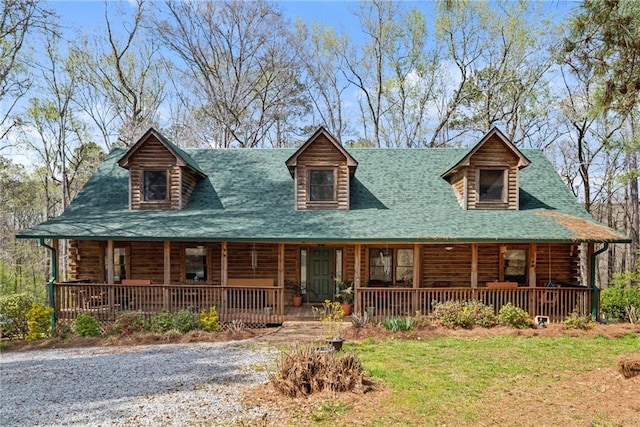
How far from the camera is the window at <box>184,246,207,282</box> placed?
14.5m

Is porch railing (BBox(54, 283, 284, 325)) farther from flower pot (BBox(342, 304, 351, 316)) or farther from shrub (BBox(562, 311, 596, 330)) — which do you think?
shrub (BBox(562, 311, 596, 330))

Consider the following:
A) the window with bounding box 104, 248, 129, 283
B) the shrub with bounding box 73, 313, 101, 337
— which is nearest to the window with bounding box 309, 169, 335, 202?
the window with bounding box 104, 248, 129, 283

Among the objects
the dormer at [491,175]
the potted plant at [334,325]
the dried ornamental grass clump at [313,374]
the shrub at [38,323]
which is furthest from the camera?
the dormer at [491,175]

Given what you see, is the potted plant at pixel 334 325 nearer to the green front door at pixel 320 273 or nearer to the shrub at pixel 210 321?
the green front door at pixel 320 273

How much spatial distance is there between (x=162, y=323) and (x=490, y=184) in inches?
473

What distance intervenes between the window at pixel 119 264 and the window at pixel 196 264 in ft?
7.19

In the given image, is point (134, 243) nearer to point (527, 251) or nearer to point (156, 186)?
point (156, 186)

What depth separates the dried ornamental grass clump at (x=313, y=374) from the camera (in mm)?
6578

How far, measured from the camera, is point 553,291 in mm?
12273

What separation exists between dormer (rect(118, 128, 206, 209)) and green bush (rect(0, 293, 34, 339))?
4.45 metres

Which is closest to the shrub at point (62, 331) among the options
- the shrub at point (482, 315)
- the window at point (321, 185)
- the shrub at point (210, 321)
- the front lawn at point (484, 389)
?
the shrub at point (210, 321)

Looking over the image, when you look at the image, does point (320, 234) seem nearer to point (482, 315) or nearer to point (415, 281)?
point (415, 281)

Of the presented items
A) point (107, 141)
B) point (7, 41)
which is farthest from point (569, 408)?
point (107, 141)

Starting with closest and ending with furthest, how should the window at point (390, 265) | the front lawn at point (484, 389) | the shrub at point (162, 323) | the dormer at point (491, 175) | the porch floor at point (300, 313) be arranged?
1. the front lawn at point (484, 389)
2. the shrub at point (162, 323)
3. the porch floor at point (300, 313)
4. the dormer at point (491, 175)
5. the window at point (390, 265)
